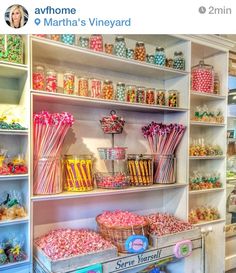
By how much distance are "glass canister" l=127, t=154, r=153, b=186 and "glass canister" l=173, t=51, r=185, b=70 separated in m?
0.88

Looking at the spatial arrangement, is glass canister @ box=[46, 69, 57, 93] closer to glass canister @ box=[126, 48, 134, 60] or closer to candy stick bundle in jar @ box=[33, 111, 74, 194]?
candy stick bundle in jar @ box=[33, 111, 74, 194]

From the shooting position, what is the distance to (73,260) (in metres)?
1.63

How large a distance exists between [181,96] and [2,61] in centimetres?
156

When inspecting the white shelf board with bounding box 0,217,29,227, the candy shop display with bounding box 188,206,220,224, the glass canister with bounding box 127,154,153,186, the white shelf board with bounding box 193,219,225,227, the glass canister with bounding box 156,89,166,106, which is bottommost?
the white shelf board with bounding box 193,219,225,227

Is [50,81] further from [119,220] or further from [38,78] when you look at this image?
[119,220]

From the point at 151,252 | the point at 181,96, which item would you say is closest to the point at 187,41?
the point at 181,96

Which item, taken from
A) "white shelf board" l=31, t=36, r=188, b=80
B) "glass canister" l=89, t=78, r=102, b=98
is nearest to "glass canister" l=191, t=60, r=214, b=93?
"white shelf board" l=31, t=36, r=188, b=80

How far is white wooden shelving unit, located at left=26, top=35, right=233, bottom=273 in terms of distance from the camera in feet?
6.61

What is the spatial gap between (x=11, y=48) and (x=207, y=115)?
75.7 inches

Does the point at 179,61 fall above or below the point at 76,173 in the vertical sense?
above

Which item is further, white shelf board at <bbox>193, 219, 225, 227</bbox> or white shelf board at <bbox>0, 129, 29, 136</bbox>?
white shelf board at <bbox>193, 219, 225, 227</bbox>
